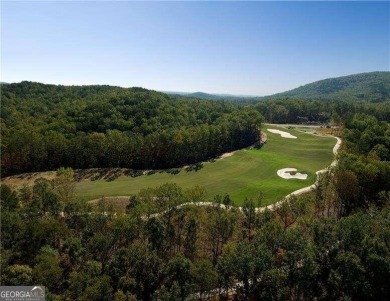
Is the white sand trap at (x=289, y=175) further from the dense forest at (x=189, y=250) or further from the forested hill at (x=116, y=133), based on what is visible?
the forested hill at (x=116, y=133)

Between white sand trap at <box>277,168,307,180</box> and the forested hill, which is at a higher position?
the forested hill

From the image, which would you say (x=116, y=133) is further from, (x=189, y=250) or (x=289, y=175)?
(x=189, y=250)

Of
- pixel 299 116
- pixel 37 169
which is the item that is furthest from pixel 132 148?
pixel 299 116

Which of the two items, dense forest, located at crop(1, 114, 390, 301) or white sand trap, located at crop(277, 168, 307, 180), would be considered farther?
white sand trap, located at crop(277, 168, 307, 180)

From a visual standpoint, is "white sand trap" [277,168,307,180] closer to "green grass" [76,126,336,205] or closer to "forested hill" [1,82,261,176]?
"green grass" [76,126,336,205]

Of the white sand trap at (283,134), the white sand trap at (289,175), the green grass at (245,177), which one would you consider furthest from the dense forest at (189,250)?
the white sand trap at (283,134)

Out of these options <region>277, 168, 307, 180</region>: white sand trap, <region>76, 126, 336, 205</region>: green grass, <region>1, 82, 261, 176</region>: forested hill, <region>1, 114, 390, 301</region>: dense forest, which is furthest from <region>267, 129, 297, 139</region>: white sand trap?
<region>1, 114, 390, 301</region>: dense forest
